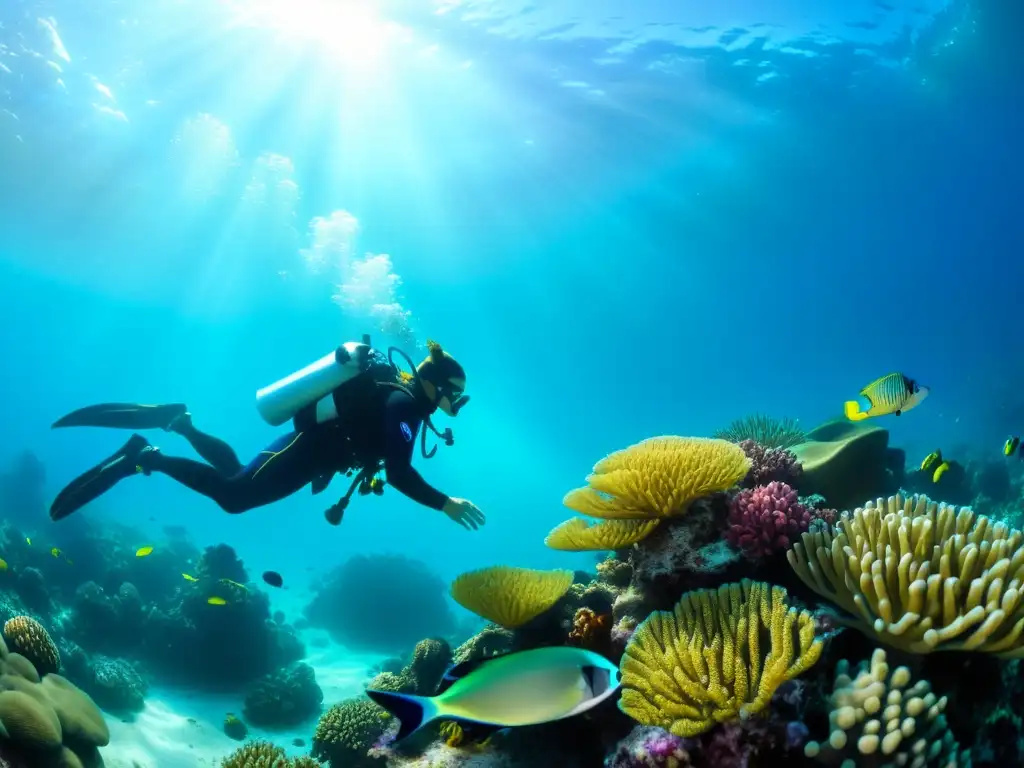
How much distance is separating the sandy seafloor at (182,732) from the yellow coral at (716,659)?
8.26 m

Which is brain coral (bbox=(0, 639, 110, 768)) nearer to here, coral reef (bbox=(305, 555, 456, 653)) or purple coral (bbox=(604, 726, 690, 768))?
purple coral (bbox=(604, 726, 690, 768))

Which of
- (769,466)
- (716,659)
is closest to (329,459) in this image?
(769,466)

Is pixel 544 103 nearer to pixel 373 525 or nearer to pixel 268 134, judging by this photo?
pixel 268 134

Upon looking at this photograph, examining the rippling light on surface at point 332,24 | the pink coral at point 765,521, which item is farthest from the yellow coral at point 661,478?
the rippling light on surface at point 332,24

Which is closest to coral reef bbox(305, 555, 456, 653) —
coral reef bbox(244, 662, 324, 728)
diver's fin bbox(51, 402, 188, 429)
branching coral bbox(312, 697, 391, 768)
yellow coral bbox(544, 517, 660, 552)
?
coral reef bbox(244, 662, 324, 728)

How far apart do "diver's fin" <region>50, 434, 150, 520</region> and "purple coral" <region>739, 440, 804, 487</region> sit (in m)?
7.67

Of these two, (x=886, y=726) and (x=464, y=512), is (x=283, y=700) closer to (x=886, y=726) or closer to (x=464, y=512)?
(x=464, y=512)

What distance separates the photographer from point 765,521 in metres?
3.58

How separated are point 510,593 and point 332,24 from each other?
99.0 feet

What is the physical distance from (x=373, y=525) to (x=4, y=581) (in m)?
94.4

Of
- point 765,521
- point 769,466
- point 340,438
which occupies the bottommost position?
point 765,521

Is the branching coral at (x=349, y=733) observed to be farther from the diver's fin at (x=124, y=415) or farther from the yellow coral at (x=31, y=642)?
the diver's fin at (x=124, y=415)

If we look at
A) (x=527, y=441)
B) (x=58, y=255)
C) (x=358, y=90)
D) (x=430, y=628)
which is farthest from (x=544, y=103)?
(x=527, y=441)

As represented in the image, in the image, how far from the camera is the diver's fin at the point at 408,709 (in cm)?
181
